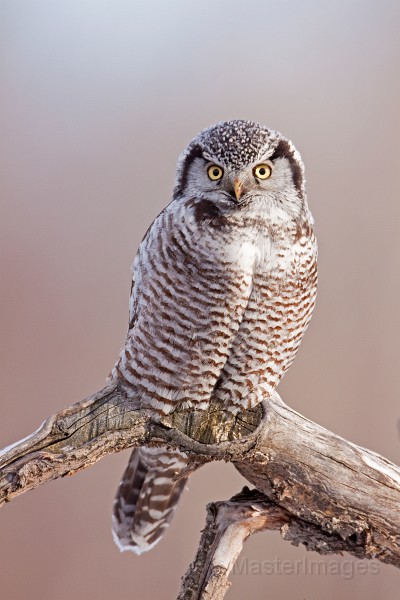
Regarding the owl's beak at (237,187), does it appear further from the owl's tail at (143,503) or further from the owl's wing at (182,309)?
the owl's tail at (143,503)

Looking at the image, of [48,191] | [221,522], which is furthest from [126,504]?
[48,191]

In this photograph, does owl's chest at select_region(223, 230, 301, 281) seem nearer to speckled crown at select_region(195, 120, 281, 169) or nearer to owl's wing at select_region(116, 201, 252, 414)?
owl's wing at select_region(116, 201, 252, 414)

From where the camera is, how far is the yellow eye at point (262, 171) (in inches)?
77.5

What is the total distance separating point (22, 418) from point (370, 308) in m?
1.60

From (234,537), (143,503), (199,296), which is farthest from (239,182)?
(143,503)

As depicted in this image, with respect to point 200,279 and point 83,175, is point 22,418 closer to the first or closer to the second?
point 83,175

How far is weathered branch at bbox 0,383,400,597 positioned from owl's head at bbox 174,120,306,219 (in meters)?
0.63

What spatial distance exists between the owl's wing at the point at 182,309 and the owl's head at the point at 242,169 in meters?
0.08

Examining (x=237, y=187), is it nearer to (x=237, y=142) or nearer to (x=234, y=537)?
(x=237, y=142)

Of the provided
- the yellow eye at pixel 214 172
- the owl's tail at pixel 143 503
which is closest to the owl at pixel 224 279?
the yellow eye at pixel 214 172

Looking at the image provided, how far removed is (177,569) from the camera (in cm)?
309

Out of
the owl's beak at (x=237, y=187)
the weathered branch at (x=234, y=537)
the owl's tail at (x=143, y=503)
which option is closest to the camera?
the owl's beak at (x=237, y=187)

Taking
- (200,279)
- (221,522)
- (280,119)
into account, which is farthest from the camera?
(280,119)

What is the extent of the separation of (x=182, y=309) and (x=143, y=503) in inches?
34.5
